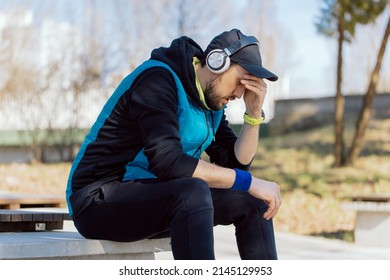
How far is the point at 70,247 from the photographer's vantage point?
332cm

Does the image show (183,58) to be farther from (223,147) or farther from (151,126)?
(223,147)

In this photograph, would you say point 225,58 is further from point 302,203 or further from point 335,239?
point 302,203

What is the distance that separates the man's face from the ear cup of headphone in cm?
4

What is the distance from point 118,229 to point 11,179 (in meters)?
12.0

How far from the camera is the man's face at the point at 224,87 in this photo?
10.6ft

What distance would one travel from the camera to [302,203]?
1273cm

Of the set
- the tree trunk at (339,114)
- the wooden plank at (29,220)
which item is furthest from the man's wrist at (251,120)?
the tree trunk at (339,114)

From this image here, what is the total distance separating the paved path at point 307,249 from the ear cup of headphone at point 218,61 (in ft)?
10.2

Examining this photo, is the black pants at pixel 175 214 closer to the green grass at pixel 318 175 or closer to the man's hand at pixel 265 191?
the man's hand at pixel 265 191

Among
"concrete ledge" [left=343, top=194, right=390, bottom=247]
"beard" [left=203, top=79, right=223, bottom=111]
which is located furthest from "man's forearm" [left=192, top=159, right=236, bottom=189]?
"concrete ledge" [left=343, top=194, right=390, bottom=247]

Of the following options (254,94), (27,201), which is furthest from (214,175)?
(27,201)

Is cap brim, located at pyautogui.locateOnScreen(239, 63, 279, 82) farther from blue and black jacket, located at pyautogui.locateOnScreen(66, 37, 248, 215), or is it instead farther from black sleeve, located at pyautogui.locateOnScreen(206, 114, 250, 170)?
black sleeve, located at pyautogui.locateOnScreen(206, 114, 250, 170)
